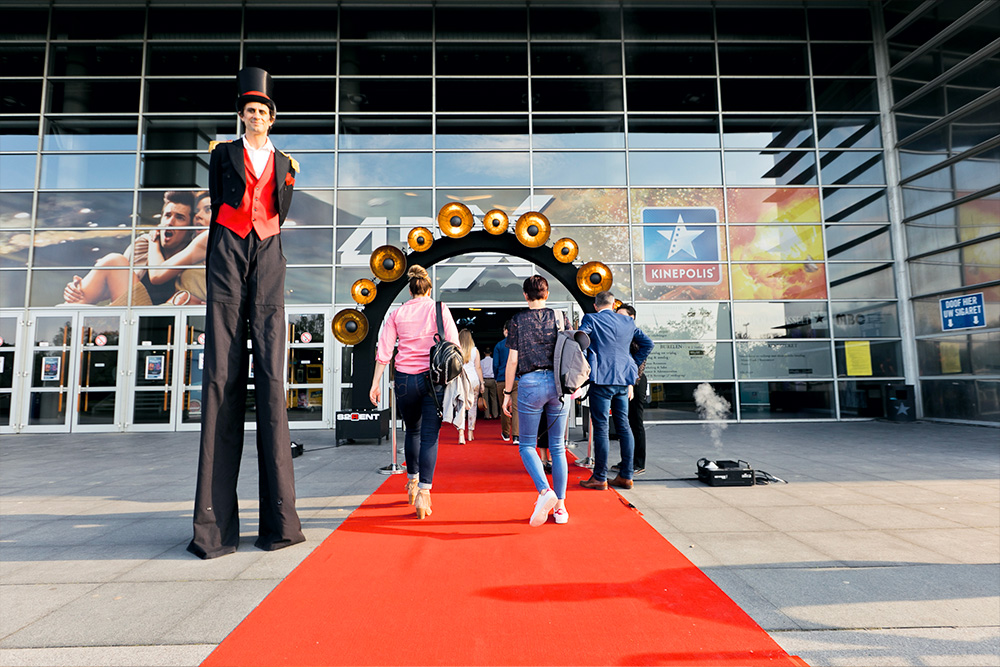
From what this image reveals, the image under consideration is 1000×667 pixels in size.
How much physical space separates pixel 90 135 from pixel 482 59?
9.81 m

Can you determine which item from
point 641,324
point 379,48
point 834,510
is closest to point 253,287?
point 834,510

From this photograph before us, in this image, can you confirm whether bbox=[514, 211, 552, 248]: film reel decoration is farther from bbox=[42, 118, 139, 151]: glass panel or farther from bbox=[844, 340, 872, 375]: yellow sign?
A: bbox=[42, 118, 139, 151]: glass panel

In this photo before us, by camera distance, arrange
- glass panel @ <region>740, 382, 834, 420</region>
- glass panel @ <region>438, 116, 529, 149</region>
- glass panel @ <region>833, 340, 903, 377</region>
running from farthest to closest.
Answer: glass panel @ <region>438, 116, 529, 149</region>
glass panel @ <region>833, 340, 903, 377</region>
glass panel @ <region>740, 382, 834, 420</region>

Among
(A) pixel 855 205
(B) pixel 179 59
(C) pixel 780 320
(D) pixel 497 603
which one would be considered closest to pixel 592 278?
(C) pixel 780 320

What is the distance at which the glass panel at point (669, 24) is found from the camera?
12664 millimetres

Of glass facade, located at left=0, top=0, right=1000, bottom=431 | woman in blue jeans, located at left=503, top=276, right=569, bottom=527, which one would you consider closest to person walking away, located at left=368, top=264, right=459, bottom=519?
woman in blue jeans, located at left=503, top=276, right=569, bottom=527

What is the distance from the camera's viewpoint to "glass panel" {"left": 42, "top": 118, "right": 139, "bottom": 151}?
1205 centimetres

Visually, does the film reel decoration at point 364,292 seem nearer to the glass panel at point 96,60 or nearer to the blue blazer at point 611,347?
the blue blazer at point 611,347

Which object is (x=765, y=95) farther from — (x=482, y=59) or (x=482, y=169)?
(x=482, y=169)

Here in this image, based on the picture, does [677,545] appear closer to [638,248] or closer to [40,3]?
[638,248]

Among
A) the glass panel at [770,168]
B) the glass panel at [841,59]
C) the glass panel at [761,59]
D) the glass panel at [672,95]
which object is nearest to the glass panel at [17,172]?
the glass panel at [672,95]

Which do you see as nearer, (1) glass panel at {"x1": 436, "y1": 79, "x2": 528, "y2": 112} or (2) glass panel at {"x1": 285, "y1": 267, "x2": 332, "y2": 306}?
(2) glass panel at {"x1": 285, "y1": 267, "x2": 332, "y2": 306}

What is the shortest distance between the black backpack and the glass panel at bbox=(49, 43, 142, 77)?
45.0 ft

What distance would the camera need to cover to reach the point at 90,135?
12109 millimetres
